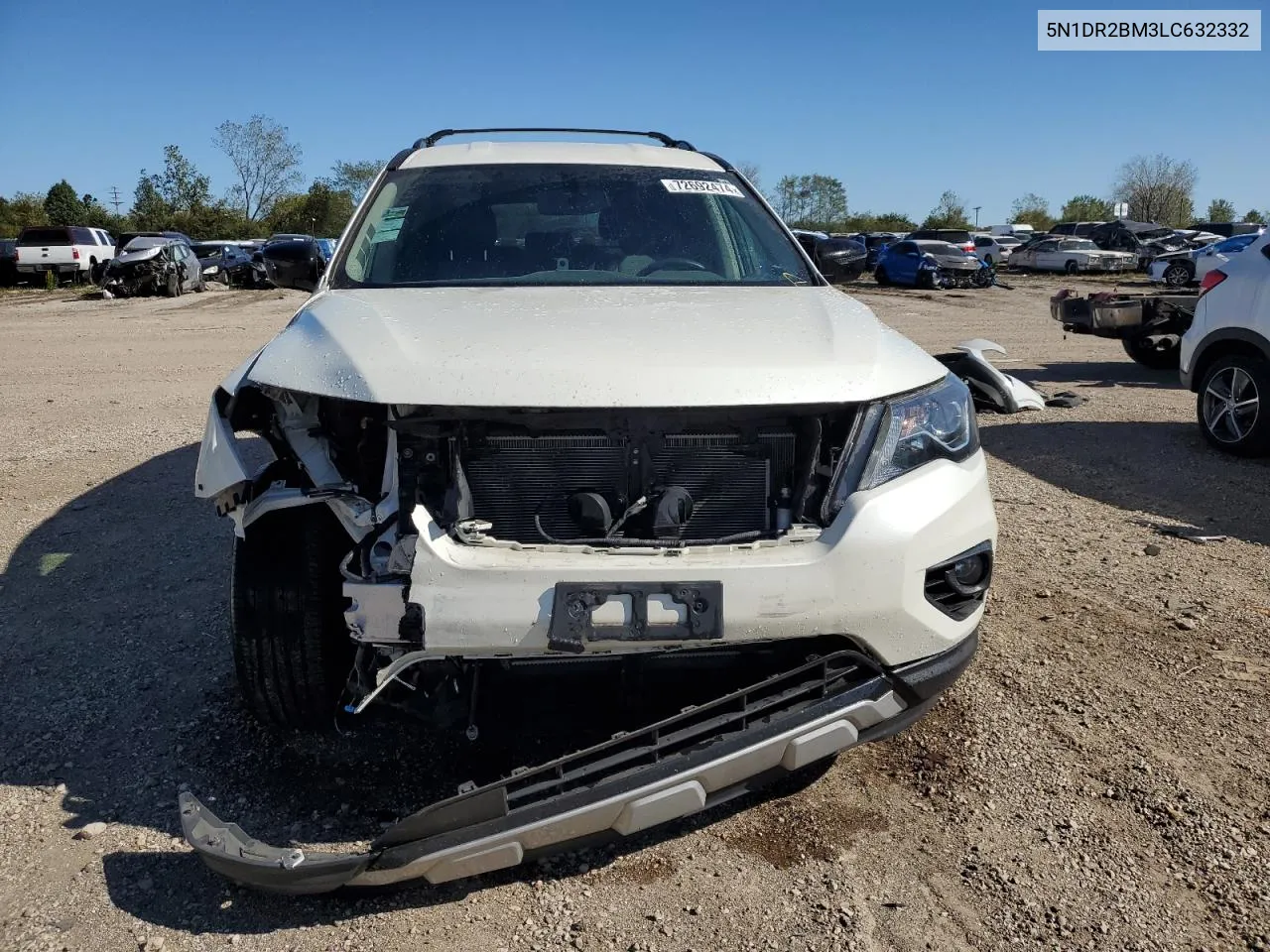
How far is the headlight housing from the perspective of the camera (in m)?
2.50

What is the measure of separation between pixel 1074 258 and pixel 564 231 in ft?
111

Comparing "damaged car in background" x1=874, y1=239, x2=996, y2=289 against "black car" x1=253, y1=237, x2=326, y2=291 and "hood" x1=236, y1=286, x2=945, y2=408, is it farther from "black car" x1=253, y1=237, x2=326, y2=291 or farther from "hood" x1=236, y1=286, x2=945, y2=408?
"hood" x1=236, y1=286, x2=945, y2=408

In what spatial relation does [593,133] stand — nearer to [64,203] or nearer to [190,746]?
[190,746]

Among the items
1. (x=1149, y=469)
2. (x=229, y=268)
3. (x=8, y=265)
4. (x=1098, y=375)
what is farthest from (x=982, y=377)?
(x=8, y=265)

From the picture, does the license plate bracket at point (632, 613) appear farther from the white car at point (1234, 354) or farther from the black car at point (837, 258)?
the white car at point (1234, 354)

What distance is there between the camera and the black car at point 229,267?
29328mm

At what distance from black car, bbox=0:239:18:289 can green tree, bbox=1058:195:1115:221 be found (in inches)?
2780

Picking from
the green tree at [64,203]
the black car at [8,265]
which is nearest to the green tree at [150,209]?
the green tree at [64,203]

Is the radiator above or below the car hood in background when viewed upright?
below

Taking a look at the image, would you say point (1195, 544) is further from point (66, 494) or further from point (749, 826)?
point (66, 494)

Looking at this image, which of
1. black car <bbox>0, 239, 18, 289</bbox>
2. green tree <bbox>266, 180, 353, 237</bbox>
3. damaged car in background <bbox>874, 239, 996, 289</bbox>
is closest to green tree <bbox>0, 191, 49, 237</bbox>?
green tree <bbox>266, 180, 353, 237</bbox>

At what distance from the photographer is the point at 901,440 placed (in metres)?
2.56

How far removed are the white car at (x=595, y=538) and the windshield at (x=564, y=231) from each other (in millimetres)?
626

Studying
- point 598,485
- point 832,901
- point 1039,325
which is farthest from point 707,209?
point 1039,325
